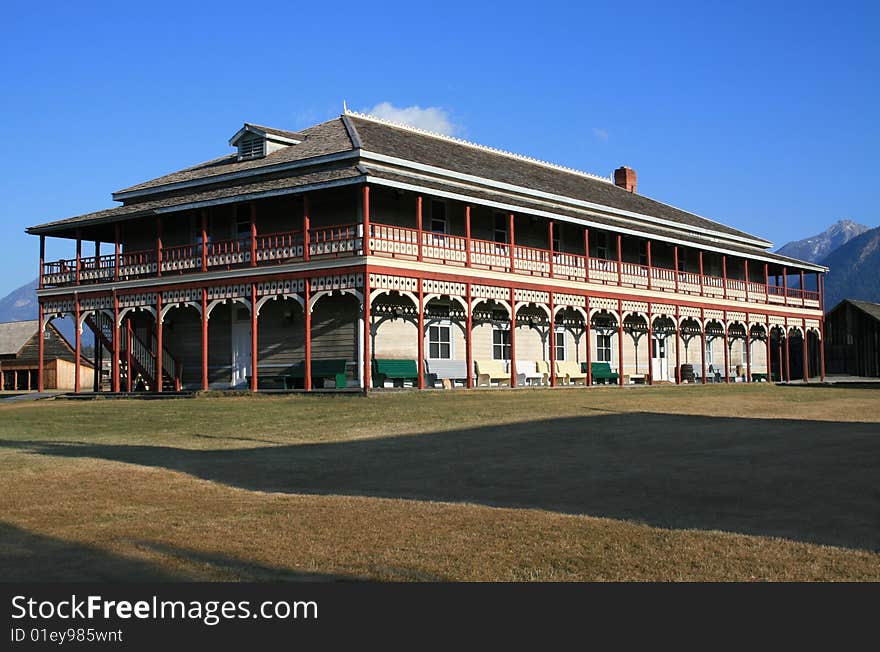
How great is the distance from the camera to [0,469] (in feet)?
51.0

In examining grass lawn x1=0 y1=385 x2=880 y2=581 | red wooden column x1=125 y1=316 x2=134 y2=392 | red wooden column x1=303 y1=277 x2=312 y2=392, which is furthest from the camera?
red wooden column x1=125 y1=316 x2=134 y2=392

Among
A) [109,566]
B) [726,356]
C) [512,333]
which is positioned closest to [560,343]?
[512,333]

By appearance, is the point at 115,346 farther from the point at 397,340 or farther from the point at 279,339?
the point at 397,340

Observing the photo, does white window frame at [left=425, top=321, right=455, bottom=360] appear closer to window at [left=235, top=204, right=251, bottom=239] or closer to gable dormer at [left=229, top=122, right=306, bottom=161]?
window at [left=235, top=204, right=251, bottom=239]

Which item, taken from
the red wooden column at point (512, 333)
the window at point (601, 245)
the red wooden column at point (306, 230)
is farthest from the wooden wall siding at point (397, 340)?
the window at point (601, 245)

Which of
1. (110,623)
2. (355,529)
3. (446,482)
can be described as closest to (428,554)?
(355,529)

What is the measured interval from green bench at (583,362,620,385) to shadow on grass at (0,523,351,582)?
3363 cm

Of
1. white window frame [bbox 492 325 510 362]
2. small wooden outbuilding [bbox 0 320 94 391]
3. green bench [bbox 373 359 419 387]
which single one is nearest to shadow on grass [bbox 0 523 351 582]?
green bench [bbox 373 359 419 387]

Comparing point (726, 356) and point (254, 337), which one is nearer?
point (254, 337)

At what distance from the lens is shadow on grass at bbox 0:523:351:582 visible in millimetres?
8219

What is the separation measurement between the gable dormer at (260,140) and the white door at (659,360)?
19651mm

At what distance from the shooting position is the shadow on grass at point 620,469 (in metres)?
11.0

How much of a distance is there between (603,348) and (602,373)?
3053 millimetres

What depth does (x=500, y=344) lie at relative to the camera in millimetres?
40312
